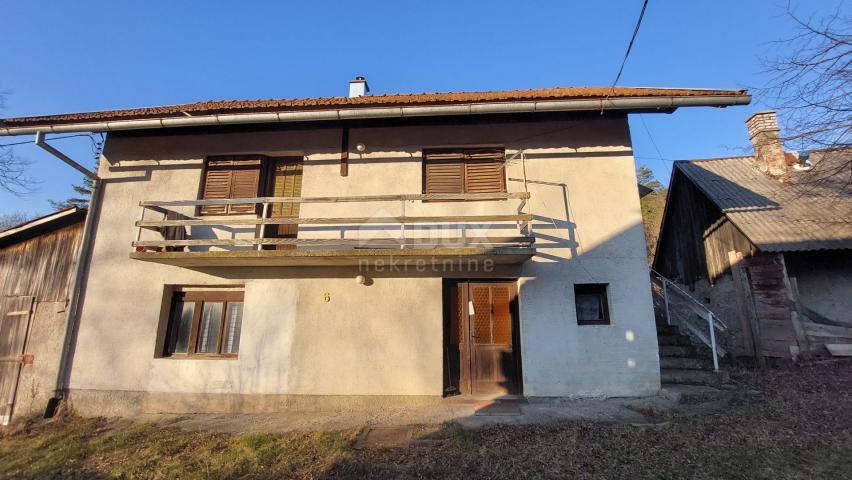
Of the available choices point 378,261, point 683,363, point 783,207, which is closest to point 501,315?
point 378,261

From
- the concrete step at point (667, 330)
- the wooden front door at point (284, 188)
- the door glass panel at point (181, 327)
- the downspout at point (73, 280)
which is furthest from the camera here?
the concrete step at point (667, 330)

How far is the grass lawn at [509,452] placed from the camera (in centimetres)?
394

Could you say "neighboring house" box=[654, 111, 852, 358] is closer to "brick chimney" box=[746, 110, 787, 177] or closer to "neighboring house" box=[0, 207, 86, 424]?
"brick chimney" box=[746, 110, 787, 177]

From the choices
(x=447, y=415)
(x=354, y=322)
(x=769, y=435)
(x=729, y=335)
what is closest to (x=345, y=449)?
(x=447, y=415)

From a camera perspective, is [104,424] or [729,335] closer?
[104,424]

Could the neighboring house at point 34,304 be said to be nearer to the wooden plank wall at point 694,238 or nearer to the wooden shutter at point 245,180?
the wooden shutter at point 245,180

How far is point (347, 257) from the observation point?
20.3 ft

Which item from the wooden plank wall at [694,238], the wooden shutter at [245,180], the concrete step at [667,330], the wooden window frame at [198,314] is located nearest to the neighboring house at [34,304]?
the wooden window frame at [198,314]

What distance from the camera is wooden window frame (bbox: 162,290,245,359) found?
22.7 ft

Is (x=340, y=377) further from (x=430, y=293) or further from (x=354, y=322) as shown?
(x=430, y=293)

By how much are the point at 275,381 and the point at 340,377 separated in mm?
1179

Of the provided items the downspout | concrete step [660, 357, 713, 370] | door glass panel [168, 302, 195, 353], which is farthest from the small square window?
the downspout

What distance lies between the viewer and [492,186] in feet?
24.3

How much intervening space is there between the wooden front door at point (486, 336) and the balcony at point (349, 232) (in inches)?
29.6
